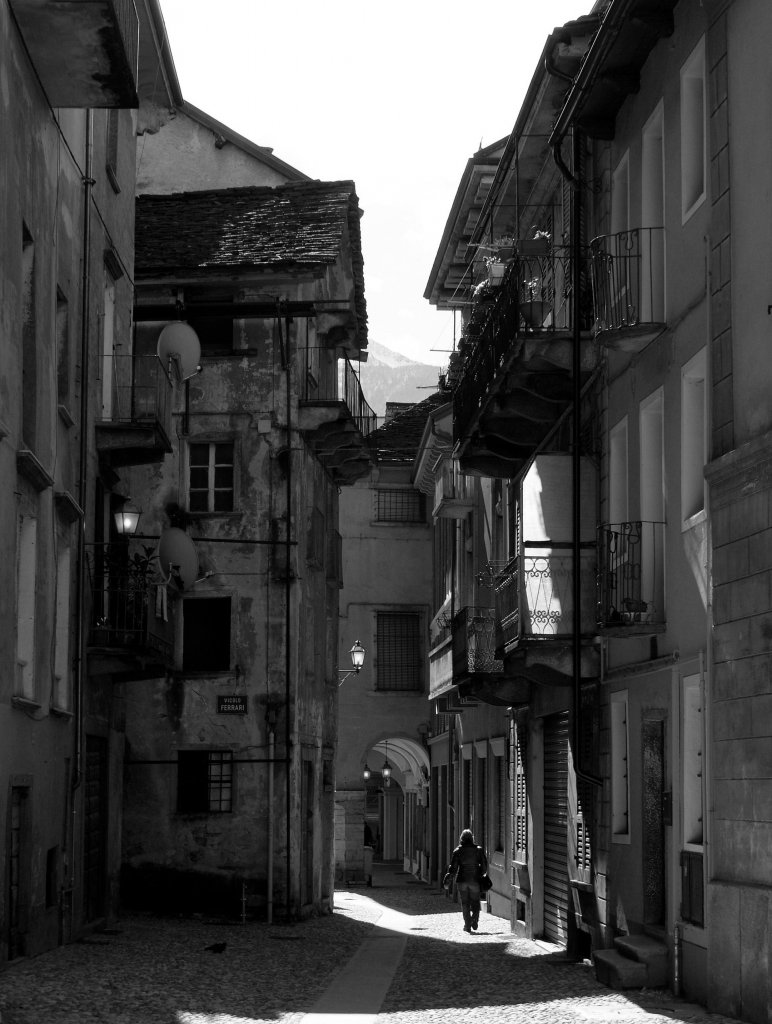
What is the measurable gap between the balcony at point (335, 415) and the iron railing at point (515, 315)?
5431 millimetres

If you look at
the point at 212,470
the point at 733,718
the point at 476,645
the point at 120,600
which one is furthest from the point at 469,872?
the point at 733,718

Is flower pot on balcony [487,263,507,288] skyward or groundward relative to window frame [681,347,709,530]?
skyward

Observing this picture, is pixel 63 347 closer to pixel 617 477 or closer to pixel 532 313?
pixel 532 313

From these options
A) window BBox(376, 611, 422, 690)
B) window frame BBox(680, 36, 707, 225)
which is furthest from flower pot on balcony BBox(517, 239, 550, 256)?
window BBox(376, 611, 422, 690)

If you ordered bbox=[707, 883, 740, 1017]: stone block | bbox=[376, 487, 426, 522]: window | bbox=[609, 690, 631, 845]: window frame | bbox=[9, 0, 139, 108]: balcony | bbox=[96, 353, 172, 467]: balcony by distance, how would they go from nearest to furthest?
bbox=[707, 883, 740, 1017]: stone block
bbox=[9, 0, 139, 108]: balcony
bbox=[609, 690, 631, 845]: window frame
bbox=[96, 353, 172, 467]: balcony
bbox=[376, 487, 426, 522]: window

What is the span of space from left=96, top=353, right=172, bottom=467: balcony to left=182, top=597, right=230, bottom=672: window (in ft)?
16.4

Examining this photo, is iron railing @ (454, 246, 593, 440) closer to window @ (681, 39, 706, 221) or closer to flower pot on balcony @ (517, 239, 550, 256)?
flower pot on balcony @ (517, 239, 550, 256)

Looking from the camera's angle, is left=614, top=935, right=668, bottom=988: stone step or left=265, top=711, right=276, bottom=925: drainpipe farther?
left=265, top=711, right=276, bottom=925: drainpipe

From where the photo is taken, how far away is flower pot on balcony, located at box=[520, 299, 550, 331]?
18719 mm

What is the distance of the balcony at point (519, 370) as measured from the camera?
60.9 feet

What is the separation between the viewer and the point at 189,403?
A: 28.9m

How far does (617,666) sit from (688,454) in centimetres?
333

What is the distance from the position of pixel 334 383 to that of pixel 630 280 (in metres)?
15.7

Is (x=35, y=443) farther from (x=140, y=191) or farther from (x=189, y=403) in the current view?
(x=140, y=191)
